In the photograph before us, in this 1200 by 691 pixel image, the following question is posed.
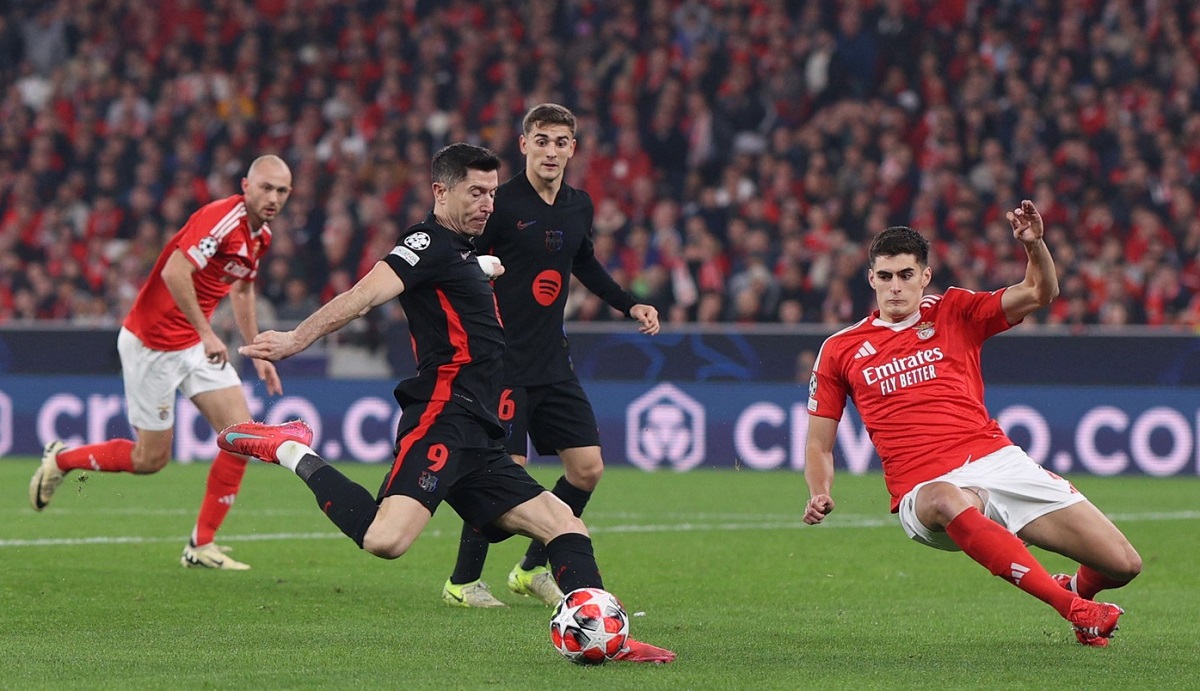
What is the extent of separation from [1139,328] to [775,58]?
6.72 metres

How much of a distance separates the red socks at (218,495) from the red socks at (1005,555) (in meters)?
4.26

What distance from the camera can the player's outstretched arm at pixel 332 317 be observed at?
5680 millimetres

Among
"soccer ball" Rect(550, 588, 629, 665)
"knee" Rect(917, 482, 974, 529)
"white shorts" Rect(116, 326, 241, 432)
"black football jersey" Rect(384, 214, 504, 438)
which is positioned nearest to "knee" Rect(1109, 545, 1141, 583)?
"knee" Rect(917, 482, 974, 529)

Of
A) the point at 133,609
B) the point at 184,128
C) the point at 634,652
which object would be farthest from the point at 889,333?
the point at 184,128

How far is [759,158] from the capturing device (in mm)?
19609

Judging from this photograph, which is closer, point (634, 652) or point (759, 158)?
point (634, 652)

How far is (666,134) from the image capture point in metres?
20.0

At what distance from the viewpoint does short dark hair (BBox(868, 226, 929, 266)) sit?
663 centimetres

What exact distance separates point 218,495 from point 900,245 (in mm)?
4264

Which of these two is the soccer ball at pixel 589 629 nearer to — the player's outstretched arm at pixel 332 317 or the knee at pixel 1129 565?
the player's outstretched arm at pixel 332 317

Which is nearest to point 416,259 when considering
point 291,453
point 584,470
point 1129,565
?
point 291,453

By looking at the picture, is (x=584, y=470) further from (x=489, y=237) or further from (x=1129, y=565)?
(x=1129, y=565)

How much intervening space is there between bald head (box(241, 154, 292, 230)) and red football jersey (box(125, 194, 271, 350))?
84mm

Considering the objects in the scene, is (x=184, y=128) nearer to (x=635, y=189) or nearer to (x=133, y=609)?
(x=635, y=189)
